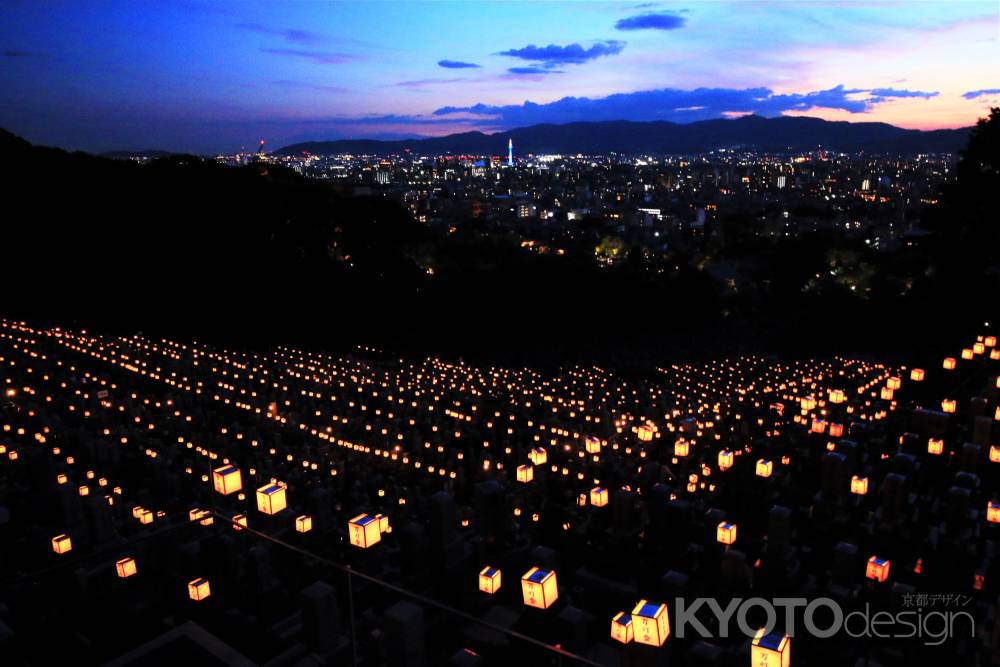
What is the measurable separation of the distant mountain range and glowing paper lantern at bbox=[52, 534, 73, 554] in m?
158

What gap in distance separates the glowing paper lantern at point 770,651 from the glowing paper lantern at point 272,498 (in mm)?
4356

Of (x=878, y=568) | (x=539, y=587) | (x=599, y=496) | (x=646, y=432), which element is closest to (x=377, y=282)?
(x=646, y=432)

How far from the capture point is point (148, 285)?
2072 centimetres

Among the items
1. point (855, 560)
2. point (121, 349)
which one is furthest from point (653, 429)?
point (121, 349)

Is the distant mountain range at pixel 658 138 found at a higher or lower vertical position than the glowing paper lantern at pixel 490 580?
higher

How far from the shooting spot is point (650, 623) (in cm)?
381

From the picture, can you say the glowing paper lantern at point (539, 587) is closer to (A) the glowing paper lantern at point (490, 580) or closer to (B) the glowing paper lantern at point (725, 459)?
(A) the glowing paper lantern at point (490, 580)

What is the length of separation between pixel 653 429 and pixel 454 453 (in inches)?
129

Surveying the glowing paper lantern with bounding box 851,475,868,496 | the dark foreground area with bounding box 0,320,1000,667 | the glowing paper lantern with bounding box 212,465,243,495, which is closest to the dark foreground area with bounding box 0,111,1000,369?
the dark foreground area with bounding box 0,320,1000,667

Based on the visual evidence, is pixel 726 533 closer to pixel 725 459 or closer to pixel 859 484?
pixel 859 484

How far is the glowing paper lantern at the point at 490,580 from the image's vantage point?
207 inches

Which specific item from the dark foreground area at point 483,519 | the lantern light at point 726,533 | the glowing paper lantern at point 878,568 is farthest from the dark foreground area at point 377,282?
the glowing paper lantern at point 878,568

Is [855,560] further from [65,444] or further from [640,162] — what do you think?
[640,162]

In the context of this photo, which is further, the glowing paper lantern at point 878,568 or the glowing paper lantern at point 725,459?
the glowing paper lantern at point 725,459
